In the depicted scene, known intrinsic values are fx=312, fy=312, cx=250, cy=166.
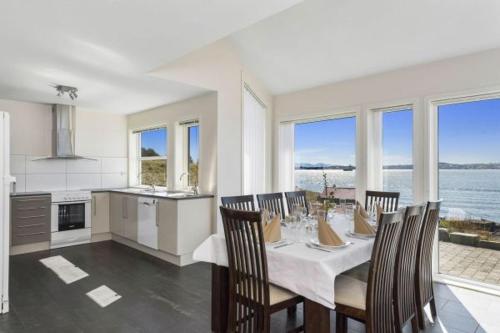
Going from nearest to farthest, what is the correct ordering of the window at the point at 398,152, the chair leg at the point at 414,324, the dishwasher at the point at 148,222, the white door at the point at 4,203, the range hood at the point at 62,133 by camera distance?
the chair leg at the point at 414,324, the white door at the point at 4,203, the window at the point at 398,152, the dishwasher at the point at 148,222, the range hood at the point at 62,133

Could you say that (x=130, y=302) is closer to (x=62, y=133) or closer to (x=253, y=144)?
(x=253, y=144)

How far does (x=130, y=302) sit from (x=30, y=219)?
109 inches

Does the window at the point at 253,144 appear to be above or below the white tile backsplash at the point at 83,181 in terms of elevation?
above

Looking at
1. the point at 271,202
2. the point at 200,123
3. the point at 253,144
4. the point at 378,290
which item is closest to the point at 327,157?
the point at 253,144

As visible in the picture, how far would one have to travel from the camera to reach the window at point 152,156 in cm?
560

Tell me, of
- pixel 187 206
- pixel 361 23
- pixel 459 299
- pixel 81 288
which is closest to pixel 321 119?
pixel 361 23

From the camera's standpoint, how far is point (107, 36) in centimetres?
271

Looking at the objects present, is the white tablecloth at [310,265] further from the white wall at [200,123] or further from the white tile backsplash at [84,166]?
the white tile backsplash at [84,166]

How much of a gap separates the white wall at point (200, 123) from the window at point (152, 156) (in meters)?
0.25

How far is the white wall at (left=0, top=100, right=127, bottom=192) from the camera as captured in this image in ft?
16.7

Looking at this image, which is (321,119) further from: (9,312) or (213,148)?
(9,312)

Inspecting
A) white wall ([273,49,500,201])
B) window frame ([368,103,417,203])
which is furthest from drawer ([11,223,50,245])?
window frame ([368,103,417,203])

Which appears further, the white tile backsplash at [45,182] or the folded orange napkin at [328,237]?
the white tile backsplash at [45,182]

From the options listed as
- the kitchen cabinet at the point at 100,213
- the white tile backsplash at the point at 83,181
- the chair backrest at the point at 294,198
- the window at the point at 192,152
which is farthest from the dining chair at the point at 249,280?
the white tile backsplash at the point at 83,181
